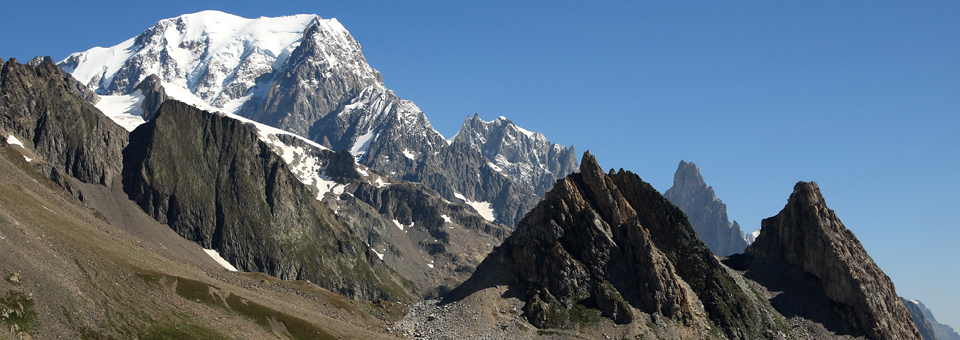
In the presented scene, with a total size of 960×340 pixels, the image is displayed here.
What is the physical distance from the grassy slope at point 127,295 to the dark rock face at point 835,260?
9473 centimetres

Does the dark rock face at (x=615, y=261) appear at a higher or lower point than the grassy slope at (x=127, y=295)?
higher

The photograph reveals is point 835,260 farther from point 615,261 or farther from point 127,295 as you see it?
point 127,295

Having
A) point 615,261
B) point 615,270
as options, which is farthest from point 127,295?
point 615,261

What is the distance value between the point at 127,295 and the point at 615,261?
93.4 meters

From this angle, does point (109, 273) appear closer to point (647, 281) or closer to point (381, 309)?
point (381, 309)

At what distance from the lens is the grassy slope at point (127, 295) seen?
103 meters

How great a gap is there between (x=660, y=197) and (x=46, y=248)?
124621mm

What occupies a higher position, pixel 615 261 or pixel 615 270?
pixel 615 261

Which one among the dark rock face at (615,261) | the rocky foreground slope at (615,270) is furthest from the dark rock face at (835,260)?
the dark rock face at (615,261)

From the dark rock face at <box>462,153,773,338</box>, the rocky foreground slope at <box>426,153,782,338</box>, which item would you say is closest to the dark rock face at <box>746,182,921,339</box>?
the rocky foreground slope at <box>426,153,782,338</box>

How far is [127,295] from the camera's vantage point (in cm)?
11969

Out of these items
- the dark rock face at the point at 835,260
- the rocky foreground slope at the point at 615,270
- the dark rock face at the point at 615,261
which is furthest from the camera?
the dark rock face at the point at 835,260

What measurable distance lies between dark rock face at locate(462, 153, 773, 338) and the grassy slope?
110 ft

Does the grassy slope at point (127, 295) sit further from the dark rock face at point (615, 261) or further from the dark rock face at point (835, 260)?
the dark rock face at point (835, 260)
